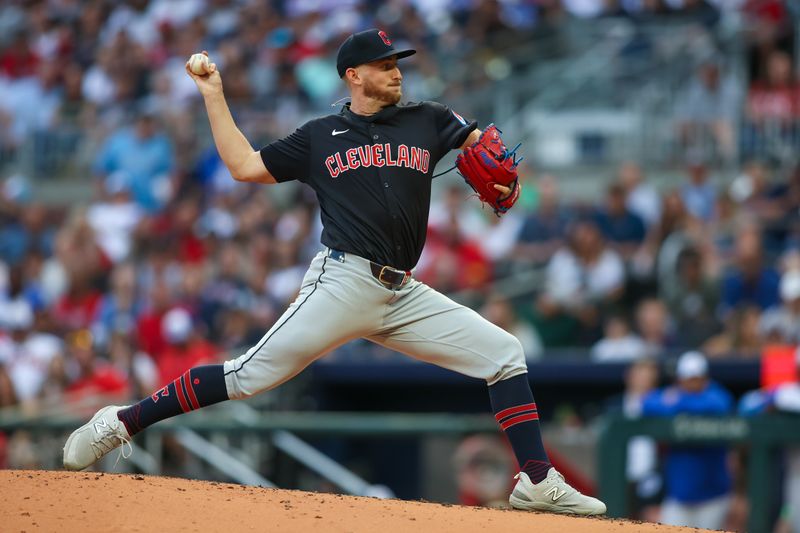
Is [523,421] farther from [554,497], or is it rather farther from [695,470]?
[695,470]

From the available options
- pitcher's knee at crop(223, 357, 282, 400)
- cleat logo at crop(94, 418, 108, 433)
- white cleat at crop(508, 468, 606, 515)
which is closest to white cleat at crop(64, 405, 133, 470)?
cleat logo at crop(94, 418, 108, 433)

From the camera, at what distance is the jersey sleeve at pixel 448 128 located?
5121mm

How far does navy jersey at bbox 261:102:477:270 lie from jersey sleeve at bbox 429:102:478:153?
0.15 ft

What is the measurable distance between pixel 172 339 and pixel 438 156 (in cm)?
609

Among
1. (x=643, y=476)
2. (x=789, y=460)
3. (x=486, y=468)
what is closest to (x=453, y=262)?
(x=486, y=468)

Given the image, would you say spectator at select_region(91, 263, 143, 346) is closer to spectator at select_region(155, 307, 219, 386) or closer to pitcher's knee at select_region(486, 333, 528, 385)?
spectator at select_region(155, 307, 219, 386)

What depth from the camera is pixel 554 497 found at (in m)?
5.02

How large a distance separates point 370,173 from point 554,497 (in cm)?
147

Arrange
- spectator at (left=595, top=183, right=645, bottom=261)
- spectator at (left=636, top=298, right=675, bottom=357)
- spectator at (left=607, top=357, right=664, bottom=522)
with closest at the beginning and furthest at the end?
spectator at (left=607, top=357, right=664, bottom=522) < spectator at (left=636, top=298, right=675, bottom=357) < spectator at (left=595, top=183, right=645, bottom=261)


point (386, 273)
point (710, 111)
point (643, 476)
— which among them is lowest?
point (643, 476)

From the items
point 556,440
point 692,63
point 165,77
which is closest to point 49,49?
point 165,77

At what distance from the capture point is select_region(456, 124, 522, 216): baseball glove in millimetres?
5098

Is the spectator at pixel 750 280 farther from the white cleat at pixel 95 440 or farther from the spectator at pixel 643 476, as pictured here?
the white cleat at pixel 95 440

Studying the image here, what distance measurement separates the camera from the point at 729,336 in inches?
357
